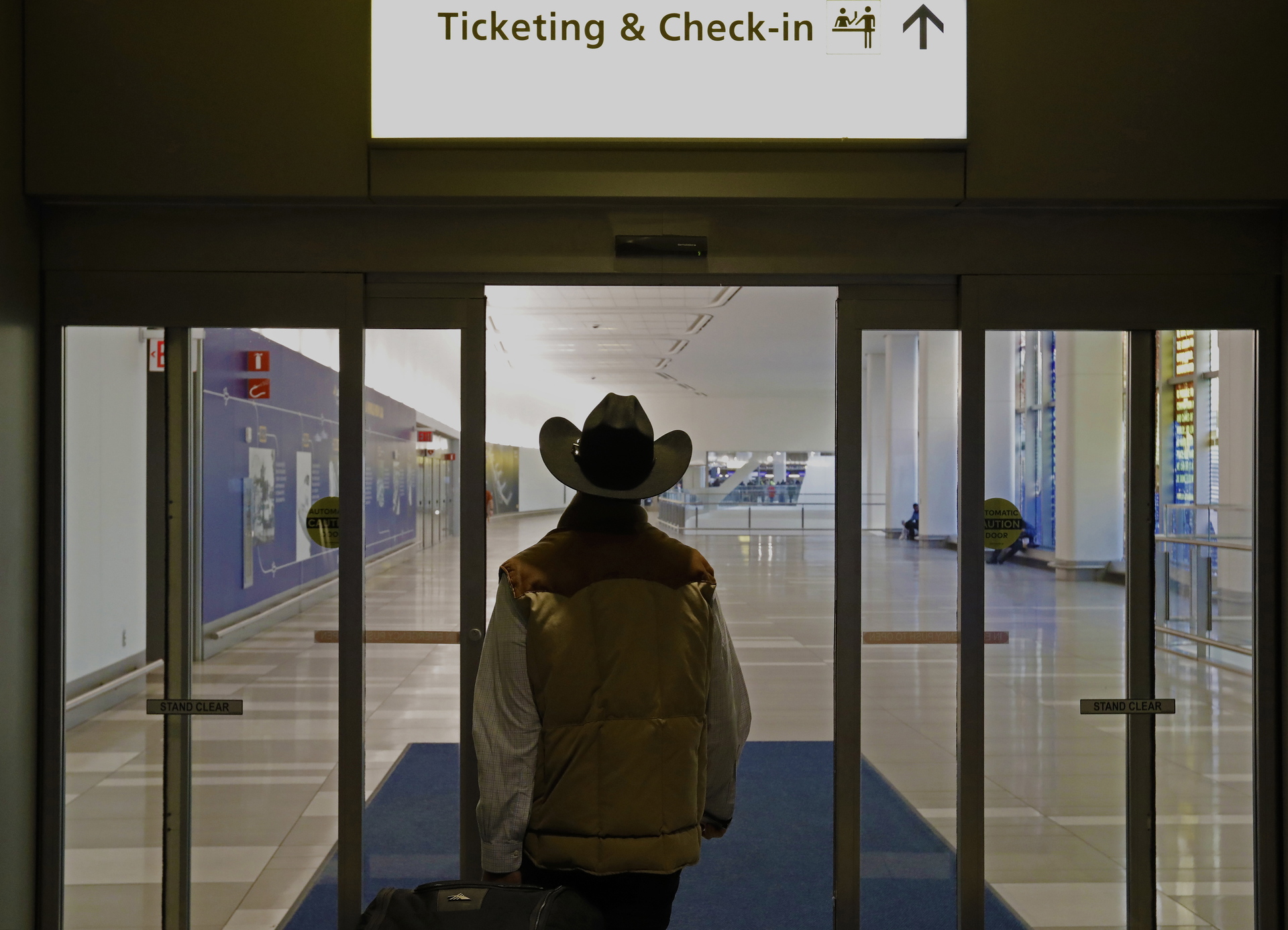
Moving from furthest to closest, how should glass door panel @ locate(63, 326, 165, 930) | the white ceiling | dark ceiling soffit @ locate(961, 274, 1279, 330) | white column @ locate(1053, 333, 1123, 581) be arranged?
the white ceiling
white column @ locate(1053, 333, 1123, 581)
glass door panel @ locate(63, 326, 165, 930)
dark ceiling soffit @ locate(961, 274, 1279, 330)

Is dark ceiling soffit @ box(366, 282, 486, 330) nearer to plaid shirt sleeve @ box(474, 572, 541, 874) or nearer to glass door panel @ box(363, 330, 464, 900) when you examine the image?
glass door panel @ box(363, 330, 464, 900)

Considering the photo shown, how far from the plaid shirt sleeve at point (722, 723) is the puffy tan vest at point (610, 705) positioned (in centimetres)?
14

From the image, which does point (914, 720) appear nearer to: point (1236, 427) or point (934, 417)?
point (1236, 427)

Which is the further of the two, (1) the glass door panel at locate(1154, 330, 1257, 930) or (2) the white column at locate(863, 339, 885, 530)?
(2) the white column at locate(863, 339, 885, 530)

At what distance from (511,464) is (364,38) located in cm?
3563

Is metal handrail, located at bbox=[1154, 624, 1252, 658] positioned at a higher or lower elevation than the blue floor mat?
higher

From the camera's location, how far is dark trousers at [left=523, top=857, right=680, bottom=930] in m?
1.98

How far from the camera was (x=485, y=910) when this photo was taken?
1908 mm

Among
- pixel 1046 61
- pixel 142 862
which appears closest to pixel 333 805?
pixel 142 862

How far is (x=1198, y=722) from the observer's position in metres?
6.45

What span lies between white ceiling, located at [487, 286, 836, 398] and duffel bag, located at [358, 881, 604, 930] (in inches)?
294

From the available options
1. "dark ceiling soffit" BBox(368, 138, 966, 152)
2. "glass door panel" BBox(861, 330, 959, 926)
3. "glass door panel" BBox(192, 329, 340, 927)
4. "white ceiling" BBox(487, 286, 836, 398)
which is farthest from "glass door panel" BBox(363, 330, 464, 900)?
"white ceiling" BBox(487, 286, 836, 398)

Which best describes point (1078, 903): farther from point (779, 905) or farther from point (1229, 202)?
A: point (1229, 202)

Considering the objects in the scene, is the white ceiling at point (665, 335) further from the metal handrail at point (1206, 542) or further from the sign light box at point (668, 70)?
the sign light box at point (668, 70)
